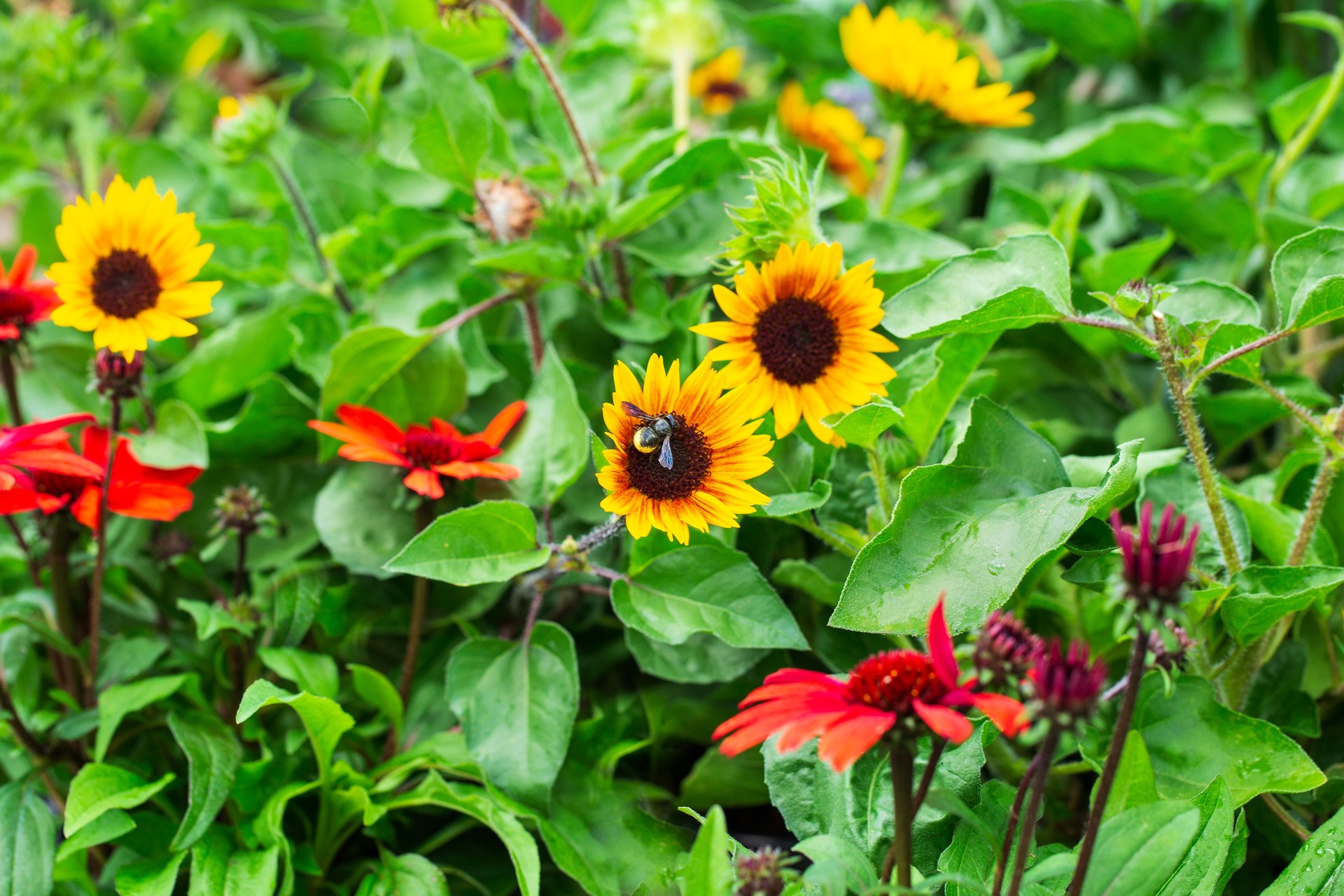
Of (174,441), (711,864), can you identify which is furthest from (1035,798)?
(174,441)

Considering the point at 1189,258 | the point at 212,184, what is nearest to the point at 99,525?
the point at 212,184

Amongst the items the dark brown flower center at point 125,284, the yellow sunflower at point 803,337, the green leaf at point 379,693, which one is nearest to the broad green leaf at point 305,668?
the green leaf at point 379,693

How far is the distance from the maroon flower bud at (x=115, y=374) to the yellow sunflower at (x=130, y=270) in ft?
0.16

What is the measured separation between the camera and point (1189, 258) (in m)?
1.09

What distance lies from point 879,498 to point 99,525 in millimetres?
465

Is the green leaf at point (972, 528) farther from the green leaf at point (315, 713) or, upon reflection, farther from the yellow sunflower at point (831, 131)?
the yellow sunflower at point (831, 131)

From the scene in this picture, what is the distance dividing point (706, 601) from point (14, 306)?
49 centimetres

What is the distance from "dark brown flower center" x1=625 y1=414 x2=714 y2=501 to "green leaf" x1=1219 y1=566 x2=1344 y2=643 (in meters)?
0.29

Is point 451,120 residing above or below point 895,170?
above

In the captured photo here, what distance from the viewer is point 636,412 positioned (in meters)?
0.54

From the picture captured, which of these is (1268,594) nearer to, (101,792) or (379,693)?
(379,693)

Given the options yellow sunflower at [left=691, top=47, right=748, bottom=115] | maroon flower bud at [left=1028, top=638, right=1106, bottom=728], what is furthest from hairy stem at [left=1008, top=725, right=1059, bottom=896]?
yellow sunflower at [left=691, top=47, right=748, bottom=115]

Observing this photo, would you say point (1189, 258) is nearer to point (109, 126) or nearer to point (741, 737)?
point (741, 737)

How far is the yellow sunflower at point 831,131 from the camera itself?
3.47ft
